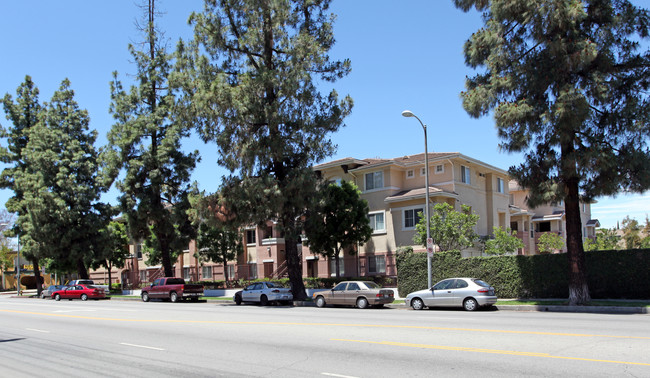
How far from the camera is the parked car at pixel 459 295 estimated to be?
2162cm

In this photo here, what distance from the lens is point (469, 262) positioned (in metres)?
28.0

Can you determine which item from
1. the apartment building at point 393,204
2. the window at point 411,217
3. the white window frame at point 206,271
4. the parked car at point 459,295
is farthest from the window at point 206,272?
the parked car at point 459,295

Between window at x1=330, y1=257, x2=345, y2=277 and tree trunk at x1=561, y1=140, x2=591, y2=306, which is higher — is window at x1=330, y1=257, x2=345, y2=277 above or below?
below

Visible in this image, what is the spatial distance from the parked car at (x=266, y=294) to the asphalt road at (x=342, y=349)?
40.4 feet

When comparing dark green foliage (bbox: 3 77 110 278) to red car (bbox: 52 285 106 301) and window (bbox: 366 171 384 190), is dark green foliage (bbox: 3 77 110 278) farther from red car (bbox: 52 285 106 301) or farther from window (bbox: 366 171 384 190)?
window (bbox: 366 171 384 190)

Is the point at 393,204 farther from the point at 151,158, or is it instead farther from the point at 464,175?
the point at 151,158

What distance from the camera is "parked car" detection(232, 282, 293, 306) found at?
29.4m

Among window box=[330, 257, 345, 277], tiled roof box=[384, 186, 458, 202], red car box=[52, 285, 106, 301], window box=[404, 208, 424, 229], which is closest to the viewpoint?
tiled roof box=[384, 186, 458, 202]

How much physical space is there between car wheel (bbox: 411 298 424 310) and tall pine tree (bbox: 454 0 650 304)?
252 inches

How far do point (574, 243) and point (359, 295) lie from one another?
33.0ft

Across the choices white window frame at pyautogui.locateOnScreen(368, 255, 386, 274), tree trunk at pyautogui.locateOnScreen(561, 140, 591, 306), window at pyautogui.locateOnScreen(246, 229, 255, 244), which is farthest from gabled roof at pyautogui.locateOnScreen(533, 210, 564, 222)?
tree trunk at pyautogui.locateOnScreen(561, 140, 591, 306)

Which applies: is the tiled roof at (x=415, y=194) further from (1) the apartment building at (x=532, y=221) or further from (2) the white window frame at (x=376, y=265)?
(1) the apartment building at (x=532, y=221)

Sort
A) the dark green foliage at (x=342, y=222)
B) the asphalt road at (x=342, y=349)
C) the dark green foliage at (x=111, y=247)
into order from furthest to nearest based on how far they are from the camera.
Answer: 1. the dark green foliage at (x=111, y=247)
2. the dark green foliage at (x=342, y=222)
3. the asphalt road at (x=342, y=349)

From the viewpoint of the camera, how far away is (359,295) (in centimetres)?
2556
